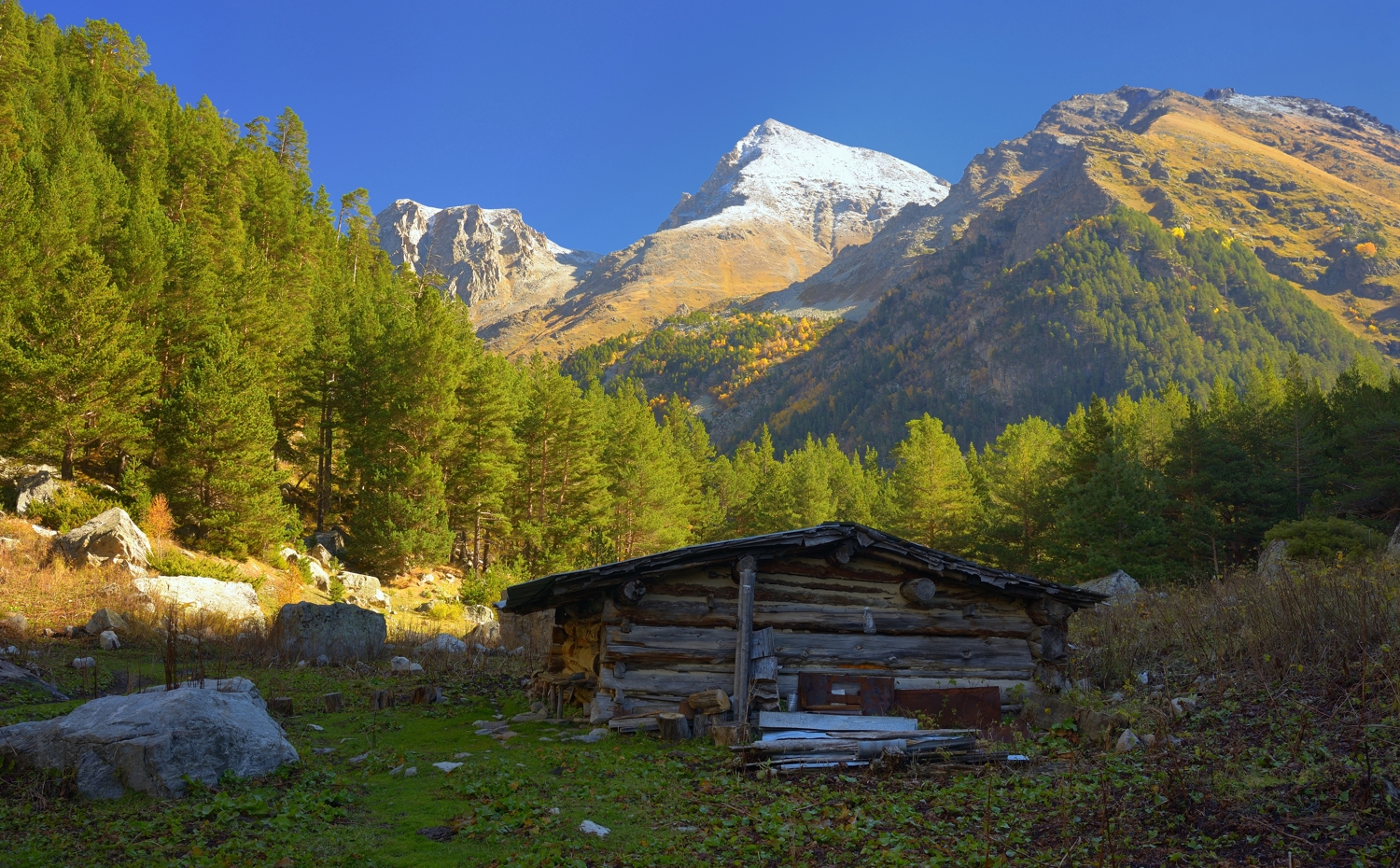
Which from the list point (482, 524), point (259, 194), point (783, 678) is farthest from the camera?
point (259, 194)

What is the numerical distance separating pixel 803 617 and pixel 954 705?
114 inches

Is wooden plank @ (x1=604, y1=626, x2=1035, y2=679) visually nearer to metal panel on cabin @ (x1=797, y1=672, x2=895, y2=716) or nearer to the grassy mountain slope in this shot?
metal panel on cabin @ (x1=797, y1=672, x2=895, y2=716)

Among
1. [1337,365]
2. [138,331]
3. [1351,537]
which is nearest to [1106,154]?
[1337,365]

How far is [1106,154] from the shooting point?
200 metres

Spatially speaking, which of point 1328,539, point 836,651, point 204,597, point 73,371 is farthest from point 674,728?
point 1328,539

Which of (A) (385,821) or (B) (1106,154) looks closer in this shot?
(A) (385,821)

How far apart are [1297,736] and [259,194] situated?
53.8m

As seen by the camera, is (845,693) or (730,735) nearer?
(730,735)

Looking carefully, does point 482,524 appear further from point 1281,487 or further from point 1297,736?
point 1281,487

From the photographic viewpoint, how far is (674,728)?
11836mm

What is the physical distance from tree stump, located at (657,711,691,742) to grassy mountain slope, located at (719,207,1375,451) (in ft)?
444

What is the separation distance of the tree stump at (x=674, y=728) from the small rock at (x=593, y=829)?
15.4 ft

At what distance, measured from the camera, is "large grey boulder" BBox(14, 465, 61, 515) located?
24.1 m

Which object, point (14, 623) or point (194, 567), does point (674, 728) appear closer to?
point (14, 623)
